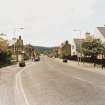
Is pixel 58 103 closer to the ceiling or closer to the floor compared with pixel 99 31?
closer to the floor

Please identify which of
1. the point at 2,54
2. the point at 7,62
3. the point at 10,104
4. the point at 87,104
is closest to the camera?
the point at 87,104

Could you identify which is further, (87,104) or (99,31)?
(99,31)

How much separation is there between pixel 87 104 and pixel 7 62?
7427cm

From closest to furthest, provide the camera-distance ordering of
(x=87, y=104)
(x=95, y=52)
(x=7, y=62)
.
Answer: (x=87, y=104), (x=95, y=52), (x=7, y=62)

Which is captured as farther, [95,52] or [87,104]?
[95,52]

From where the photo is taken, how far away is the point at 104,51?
71.6 metres

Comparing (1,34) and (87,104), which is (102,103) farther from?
(1,34)

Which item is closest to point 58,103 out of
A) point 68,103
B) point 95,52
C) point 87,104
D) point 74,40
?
point 68,103

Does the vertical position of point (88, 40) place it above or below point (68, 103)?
above

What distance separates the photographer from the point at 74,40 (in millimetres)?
155750

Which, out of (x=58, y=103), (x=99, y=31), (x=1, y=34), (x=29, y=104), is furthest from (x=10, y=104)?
(x=99, y=31)

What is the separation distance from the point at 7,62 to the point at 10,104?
72836 millimetres

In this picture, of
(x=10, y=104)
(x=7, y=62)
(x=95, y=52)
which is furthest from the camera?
(x=7, y=62)

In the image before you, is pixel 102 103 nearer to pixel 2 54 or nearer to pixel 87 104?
pixel 87 104
